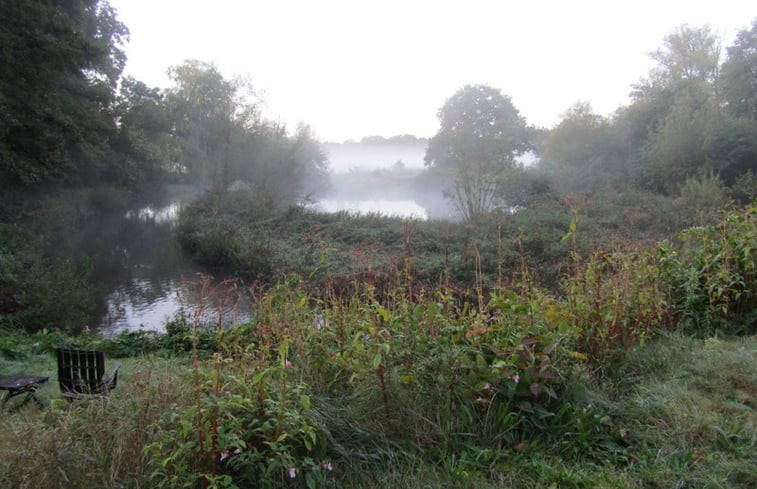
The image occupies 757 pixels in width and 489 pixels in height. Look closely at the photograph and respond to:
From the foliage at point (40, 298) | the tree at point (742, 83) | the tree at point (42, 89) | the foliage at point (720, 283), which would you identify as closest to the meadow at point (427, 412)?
the foliage at point (720, 283)

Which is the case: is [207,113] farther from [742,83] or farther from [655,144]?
[742,83]

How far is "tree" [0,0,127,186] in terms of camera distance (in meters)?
14.8

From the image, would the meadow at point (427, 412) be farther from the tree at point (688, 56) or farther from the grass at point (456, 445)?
the tree at point (688, 56)

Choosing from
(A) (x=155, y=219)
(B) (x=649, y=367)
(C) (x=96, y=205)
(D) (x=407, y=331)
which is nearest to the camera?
(D) (x=407, y=331)

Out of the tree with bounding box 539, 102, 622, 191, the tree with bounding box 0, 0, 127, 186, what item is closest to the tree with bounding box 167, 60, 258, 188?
the tree with bounding box 0, 0, 127, 186

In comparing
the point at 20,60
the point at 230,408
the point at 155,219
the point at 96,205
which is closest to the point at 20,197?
the point at 20,60

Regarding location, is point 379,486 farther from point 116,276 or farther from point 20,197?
point 20,197

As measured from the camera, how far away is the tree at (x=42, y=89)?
1475 centimetres

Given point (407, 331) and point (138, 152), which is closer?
point (407, 331)

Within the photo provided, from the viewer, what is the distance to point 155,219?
30.3 m

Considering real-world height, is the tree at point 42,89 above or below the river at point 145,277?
above

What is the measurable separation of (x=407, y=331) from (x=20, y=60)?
1764 centimetres

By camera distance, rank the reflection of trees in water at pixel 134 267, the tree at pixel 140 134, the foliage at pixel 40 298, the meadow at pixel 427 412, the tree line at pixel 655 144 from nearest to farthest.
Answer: the meadow at pixel 427 412
the foliage at pixel 40 298
the reflection of trees in water at pixel 134 267
the tree line at pixel 655 144
the tree at pixel 140 134

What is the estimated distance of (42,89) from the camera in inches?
642
